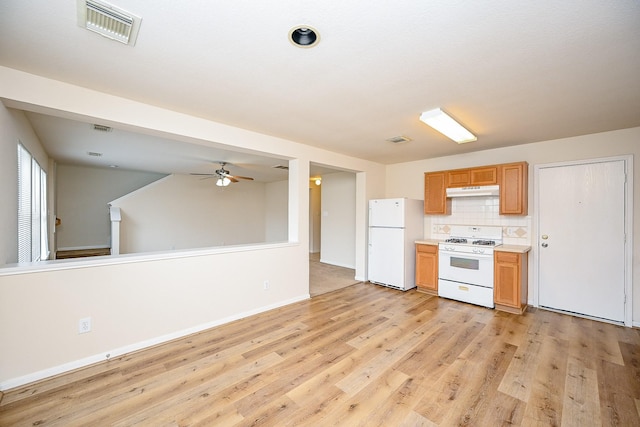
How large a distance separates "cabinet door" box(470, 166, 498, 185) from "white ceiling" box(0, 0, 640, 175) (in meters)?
1.00

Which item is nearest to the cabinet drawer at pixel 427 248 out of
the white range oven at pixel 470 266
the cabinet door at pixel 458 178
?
the white range oven at pixel 470 266

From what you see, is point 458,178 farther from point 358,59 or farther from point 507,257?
point 358,59

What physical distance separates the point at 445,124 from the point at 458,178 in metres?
1.71

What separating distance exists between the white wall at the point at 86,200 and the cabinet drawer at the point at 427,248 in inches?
327

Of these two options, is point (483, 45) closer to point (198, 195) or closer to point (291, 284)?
point (291, 284)

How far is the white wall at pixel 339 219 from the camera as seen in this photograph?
253 inches

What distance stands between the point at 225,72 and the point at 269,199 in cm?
740

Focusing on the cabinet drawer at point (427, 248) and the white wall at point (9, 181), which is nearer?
the white wall at point (9, 181)

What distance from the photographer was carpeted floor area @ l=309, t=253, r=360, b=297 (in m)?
4.76

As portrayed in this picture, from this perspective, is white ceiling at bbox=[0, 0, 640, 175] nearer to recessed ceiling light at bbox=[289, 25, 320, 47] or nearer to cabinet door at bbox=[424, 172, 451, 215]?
recessed ceiling light at bbox=[289, 25, 320, 47]

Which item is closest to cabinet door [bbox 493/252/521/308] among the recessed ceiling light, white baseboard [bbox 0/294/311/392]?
white baseboard [bbox 0/294/311/392]

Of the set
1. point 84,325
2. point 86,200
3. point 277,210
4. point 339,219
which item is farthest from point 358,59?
point 86,200

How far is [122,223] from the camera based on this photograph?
679cm

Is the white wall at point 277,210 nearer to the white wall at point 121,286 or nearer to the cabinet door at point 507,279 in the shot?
the white wall at point 121,286
